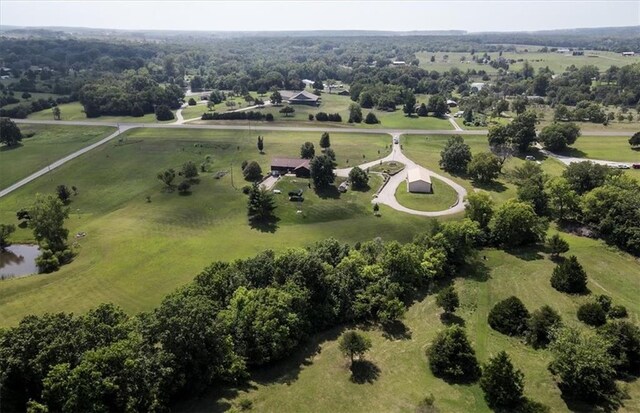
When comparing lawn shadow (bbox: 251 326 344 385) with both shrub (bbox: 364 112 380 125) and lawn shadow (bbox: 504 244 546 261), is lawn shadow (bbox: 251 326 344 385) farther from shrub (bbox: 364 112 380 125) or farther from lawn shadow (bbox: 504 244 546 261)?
shrub (bbox: 364 112 380 125)

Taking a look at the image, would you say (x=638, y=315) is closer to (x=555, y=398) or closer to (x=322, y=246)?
(x=555, y=398)

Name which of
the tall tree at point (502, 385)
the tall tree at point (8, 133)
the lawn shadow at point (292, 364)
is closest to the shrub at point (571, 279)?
the tall tree at point (502, 385)

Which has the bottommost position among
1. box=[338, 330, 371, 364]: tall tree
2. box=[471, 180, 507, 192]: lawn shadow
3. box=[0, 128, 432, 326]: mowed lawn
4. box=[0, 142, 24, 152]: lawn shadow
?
box=[0, 128, 432, 326]: mowed lawn

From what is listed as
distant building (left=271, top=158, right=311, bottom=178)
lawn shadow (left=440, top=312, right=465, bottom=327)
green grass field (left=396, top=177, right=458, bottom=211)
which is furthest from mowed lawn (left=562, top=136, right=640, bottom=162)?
lawn shadow (left=440, top=312, right=465, bottom=327)

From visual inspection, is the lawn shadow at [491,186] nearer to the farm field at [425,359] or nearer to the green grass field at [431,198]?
the green grass field at [431,198]

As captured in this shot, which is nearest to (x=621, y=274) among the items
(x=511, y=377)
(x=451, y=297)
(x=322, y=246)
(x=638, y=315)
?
(x=638, y=315)
